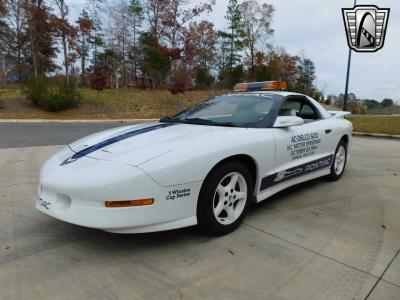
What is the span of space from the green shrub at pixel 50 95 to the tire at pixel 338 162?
1736 centimetres

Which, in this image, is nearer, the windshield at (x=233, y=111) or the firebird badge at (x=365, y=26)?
the windshield at (x=233, y=111)

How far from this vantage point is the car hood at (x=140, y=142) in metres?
2.79

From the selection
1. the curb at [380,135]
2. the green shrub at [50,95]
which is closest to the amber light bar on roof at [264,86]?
the curb at [380,135]

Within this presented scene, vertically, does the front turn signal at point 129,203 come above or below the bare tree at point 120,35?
below

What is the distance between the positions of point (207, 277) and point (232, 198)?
900 mm

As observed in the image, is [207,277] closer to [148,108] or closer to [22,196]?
[22,196]

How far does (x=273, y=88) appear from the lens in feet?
15.8

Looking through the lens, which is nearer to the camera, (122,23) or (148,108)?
(148,108)

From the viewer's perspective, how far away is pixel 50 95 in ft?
63.5

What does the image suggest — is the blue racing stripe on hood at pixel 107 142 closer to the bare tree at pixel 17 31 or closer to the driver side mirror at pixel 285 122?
the driver side mirror at pixel 285 122

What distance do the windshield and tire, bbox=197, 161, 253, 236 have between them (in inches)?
25.2

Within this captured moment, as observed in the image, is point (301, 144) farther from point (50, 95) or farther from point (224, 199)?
point (50, 95)

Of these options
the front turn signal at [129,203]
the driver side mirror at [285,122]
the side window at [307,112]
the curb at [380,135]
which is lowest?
the curb at [380,135]

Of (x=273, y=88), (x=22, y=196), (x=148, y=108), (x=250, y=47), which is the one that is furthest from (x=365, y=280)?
(x=250, y=47)
